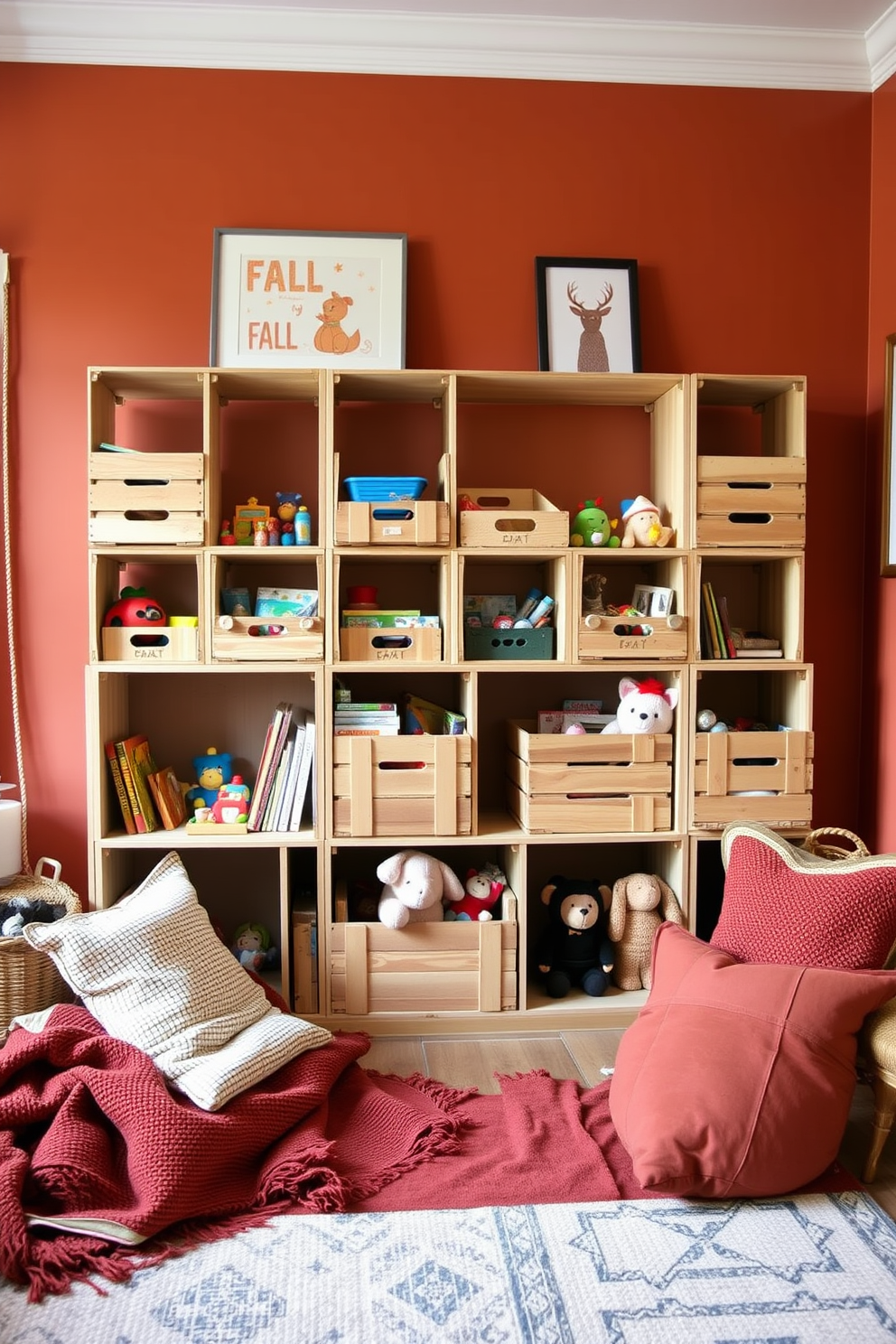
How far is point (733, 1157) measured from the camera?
1.79 metres

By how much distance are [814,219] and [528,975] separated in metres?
2.36

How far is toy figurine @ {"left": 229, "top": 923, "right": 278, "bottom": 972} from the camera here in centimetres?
272

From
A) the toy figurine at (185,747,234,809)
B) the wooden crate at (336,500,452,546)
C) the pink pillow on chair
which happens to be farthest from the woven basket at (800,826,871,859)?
the toy figurine at (185,747,234,809)

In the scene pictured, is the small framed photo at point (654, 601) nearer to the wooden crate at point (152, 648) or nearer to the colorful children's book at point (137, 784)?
the wooden crate at point (152, 648)

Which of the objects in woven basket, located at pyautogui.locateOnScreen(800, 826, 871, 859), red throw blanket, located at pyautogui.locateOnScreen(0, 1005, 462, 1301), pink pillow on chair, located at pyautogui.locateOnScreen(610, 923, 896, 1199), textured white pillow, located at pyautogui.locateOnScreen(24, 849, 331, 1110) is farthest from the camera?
woven basket, located at pyautogui.locateOnScreen(800, 826, 871, 859)

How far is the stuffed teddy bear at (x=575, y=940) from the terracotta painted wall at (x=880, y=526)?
2.75 ft

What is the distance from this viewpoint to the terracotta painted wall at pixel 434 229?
9.05 ft

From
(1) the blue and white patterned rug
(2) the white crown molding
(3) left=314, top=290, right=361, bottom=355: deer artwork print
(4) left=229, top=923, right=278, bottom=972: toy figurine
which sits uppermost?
(2) the white crown molding

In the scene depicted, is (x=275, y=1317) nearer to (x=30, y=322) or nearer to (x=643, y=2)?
(x=30, y=322)

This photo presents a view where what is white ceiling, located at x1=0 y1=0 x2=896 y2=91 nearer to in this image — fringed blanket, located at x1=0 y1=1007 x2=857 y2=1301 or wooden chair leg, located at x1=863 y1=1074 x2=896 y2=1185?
fringed blanket, located at x1=0 y1=1007 x2=857 y2=1301

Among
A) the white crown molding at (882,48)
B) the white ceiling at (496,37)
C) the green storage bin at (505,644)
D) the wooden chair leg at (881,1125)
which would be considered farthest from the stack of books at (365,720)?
the white crown molding at (882,48)

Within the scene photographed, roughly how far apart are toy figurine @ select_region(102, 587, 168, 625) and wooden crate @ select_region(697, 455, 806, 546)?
1.46 meters

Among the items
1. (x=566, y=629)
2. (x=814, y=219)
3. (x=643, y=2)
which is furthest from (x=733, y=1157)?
(x=643, y=2)

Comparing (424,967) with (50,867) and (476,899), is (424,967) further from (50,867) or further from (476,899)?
(50,867)
